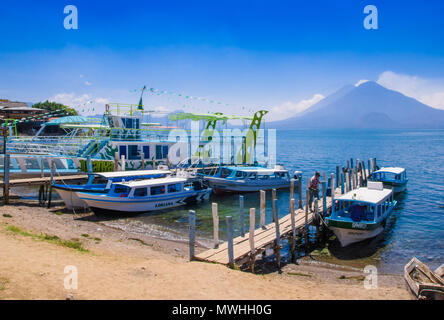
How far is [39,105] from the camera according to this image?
78.8 metres

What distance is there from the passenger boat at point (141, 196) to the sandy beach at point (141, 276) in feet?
14.6

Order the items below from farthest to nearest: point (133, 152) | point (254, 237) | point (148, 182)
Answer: point (133, 152) < point (148, 182) < point (254, 237)

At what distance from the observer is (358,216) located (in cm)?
1822

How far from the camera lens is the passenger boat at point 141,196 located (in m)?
21.5

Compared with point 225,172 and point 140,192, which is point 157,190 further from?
point 225,172

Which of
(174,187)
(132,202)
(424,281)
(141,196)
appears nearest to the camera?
(424,281)

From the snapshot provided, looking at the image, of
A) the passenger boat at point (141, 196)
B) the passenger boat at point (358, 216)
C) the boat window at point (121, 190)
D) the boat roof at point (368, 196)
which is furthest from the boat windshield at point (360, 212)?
the boat window at point (121, 190)

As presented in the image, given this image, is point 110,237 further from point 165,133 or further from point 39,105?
point 39,105

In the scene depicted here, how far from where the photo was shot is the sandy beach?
29.4ft

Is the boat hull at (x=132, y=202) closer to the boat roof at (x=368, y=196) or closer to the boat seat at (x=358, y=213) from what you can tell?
the boat roof at (x=368, y=196)

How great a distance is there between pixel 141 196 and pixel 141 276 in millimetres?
12841

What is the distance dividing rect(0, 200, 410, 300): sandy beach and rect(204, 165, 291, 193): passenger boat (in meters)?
13.1

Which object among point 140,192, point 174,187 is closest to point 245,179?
point 174,187
